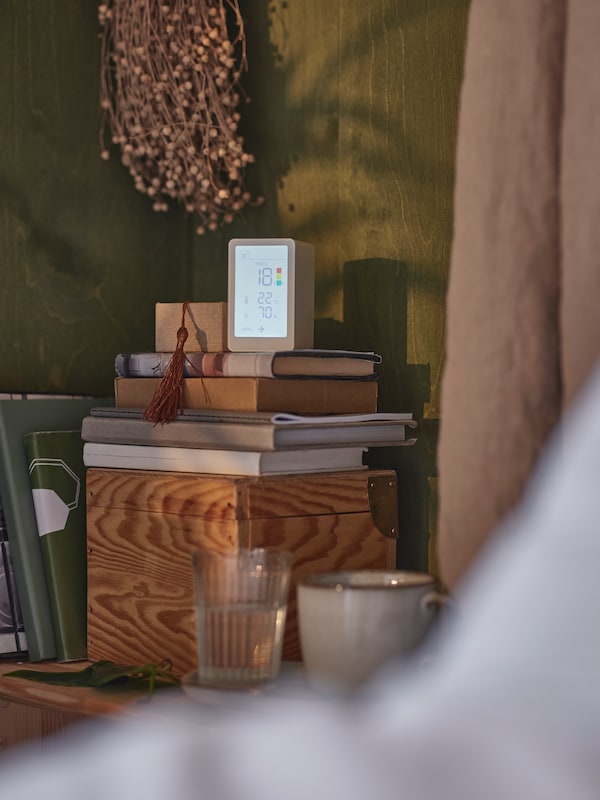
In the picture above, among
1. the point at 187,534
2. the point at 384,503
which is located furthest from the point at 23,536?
the point at 384,503

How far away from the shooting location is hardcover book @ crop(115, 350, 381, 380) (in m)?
1.25

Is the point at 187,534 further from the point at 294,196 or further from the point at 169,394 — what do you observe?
the point at 294,196

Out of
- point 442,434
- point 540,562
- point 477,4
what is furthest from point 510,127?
point 540,562

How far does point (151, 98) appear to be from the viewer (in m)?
1.58

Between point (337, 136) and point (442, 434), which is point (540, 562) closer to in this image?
point (442, 434)

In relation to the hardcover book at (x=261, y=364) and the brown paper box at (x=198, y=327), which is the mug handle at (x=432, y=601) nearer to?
the hardcover book at (x=261, y=364)

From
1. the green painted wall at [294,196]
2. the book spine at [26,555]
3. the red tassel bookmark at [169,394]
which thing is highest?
the green painted wall at [294,196]

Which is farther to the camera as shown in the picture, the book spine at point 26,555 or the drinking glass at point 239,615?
the book spine at point 26,555

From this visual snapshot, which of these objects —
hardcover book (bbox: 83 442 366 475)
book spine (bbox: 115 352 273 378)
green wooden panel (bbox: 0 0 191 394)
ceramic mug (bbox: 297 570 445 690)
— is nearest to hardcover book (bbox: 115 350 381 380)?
book spine (bbox: 115 352 273 378)

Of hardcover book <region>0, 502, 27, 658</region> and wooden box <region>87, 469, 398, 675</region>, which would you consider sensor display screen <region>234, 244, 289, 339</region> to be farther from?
hardcover book <region>0, 502, 27, 658</region>

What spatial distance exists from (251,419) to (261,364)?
83mm

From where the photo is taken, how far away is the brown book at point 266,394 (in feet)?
4.11

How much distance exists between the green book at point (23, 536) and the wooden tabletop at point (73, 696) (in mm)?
84

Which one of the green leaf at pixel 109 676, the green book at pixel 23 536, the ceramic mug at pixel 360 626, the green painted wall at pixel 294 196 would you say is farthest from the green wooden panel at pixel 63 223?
the ceramic mug at pixel 360 626
